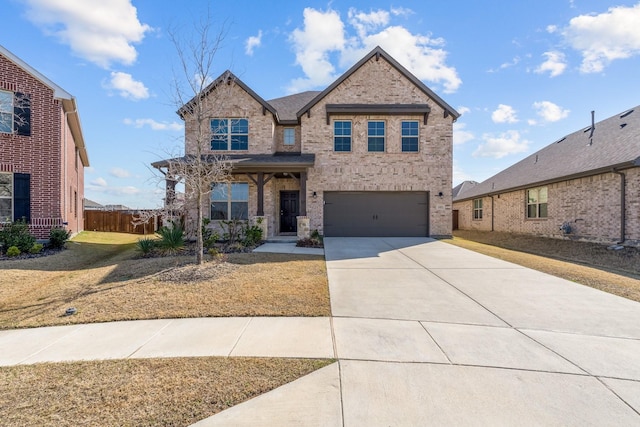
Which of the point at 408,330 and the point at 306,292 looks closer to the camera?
the point at 408,330

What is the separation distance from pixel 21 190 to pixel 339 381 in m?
15.1

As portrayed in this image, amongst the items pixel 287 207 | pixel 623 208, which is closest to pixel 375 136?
pixel 287 207

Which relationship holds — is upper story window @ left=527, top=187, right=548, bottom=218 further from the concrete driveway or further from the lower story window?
the lower story window

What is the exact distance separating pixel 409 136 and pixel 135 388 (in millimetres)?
15264

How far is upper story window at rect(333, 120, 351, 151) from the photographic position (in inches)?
616

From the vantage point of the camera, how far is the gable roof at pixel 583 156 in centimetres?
1221

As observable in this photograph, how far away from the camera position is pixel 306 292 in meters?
6.02

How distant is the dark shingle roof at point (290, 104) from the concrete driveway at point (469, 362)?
1236cm

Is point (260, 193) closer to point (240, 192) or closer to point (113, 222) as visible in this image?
point (240, 192)

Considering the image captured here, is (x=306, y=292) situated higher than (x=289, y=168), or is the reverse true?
(x=289, y=168)

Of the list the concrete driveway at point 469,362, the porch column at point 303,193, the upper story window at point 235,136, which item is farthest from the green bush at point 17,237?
the concrete driveway at point 469,362

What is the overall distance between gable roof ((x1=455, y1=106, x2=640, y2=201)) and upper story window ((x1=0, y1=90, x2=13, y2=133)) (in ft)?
75.5

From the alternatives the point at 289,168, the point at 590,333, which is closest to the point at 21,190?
the point at 289,168

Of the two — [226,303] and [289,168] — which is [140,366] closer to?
[226,303]
